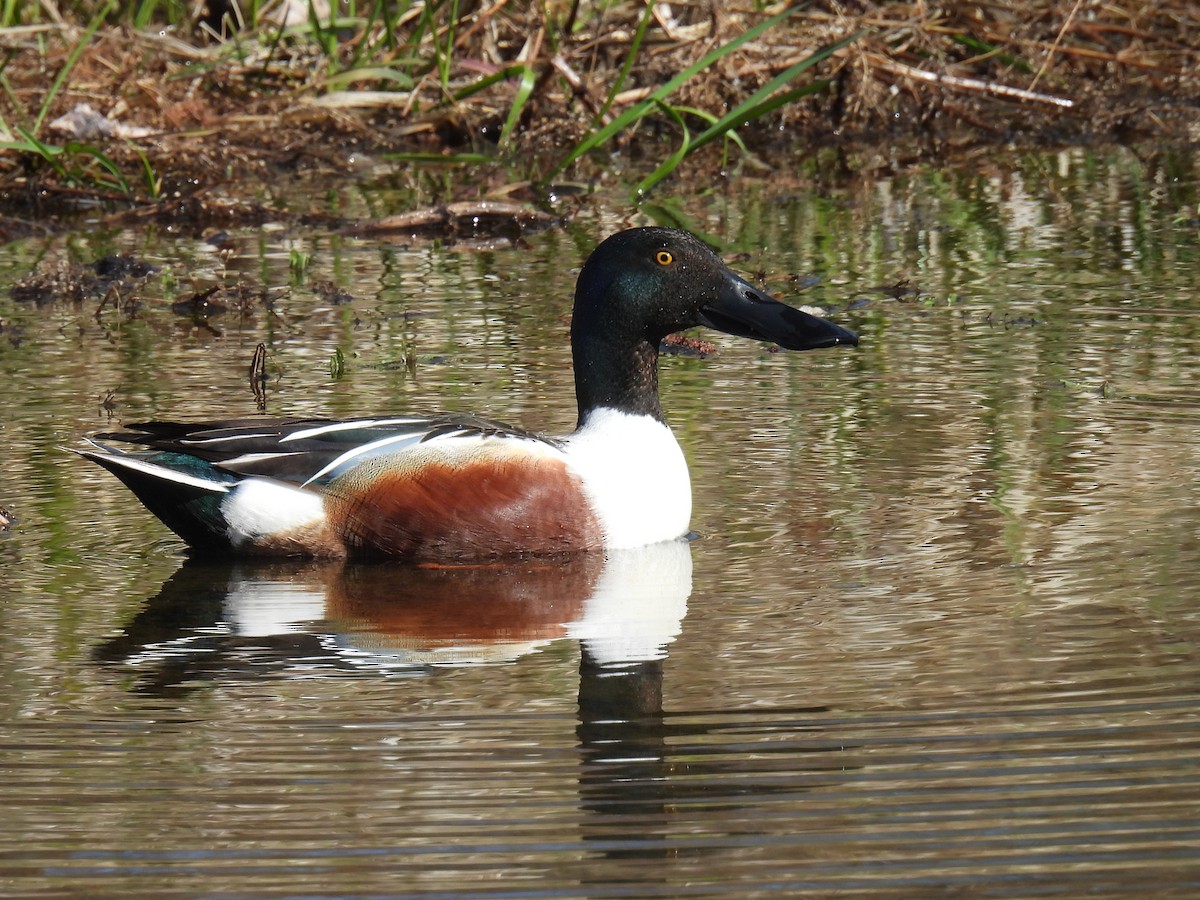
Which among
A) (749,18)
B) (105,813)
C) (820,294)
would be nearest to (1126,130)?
(749,18)

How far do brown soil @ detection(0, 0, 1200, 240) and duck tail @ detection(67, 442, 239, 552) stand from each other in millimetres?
5082

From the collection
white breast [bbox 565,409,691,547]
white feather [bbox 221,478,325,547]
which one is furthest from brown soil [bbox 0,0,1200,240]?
white breast [bbox 565,409,691,547]

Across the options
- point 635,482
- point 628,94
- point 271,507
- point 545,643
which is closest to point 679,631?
point 545,643

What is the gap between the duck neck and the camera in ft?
19.0

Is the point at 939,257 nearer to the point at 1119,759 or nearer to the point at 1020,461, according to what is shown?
the point at 1020,461

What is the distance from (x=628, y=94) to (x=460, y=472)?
6.72 m

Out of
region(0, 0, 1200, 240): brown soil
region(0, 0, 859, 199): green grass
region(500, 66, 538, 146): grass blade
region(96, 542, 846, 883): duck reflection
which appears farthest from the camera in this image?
region(0, 0, 1200, 240): brown soil

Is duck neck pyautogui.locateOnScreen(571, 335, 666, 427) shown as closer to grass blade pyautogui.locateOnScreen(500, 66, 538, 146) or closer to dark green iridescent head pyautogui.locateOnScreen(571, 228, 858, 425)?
dark green iridescent head pyautogui.locateOnScreen(571, 228, 858, 425)

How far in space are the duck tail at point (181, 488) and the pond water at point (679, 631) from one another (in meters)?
0.11

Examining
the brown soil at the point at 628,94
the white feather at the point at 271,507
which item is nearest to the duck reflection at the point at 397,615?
the white feather at the point at 271,507

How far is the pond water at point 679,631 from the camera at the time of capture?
134 inches

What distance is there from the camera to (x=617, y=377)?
5.84 metres

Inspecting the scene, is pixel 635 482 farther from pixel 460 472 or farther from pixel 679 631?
pixel 679 631

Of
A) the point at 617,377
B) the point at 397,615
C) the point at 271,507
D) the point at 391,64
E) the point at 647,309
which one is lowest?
the point at 397,615
